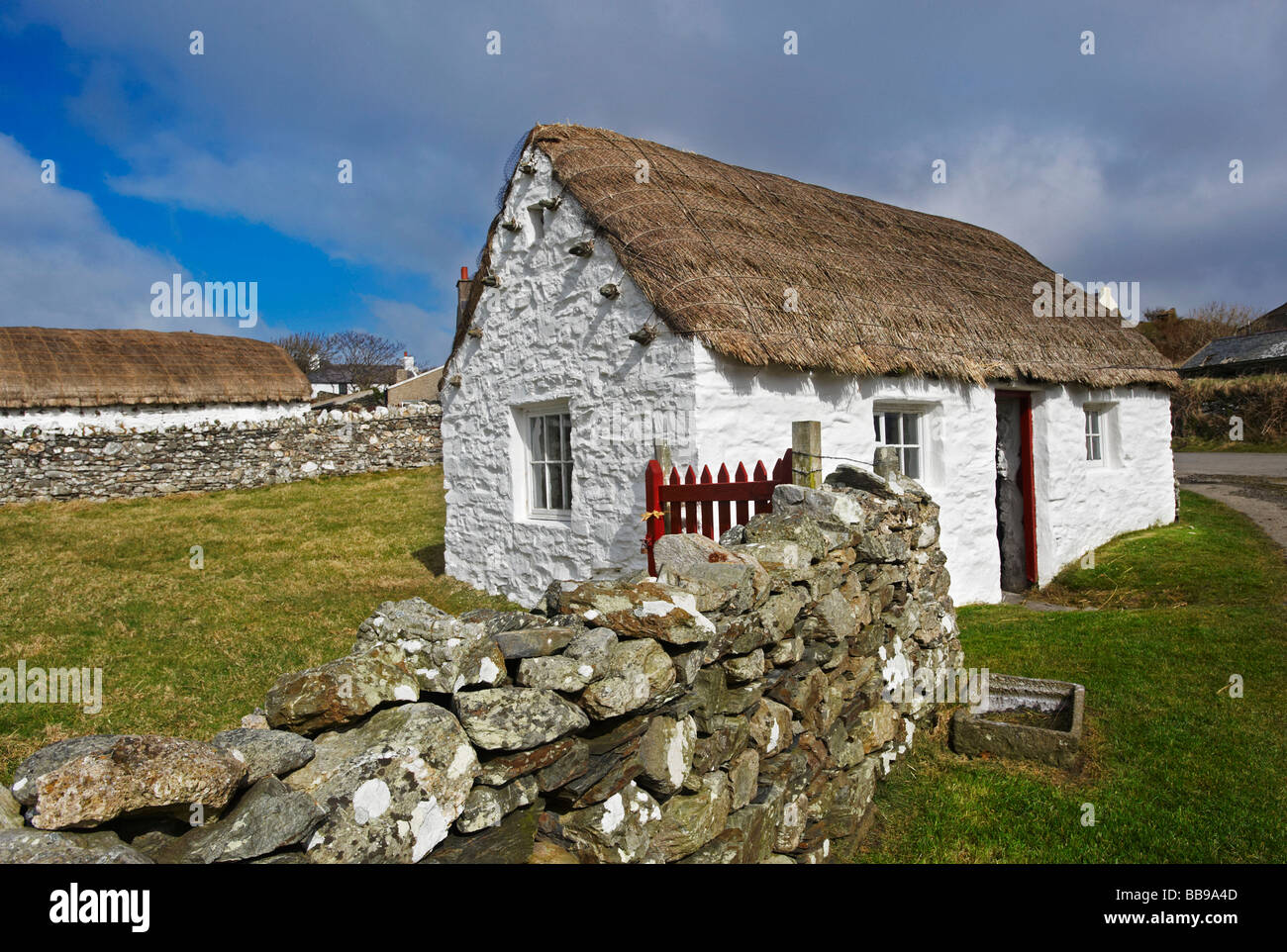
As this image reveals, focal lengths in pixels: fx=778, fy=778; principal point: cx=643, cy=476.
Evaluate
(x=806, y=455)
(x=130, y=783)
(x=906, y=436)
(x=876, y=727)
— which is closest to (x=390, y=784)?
(x=130, y=783)

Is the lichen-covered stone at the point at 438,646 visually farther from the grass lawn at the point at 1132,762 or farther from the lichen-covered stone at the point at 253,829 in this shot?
the grass lawn at the point at 1132,762

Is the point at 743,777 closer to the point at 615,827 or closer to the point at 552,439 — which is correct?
the point at 615,827

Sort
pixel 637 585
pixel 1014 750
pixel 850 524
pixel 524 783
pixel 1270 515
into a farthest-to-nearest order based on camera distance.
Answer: pixel 1270 515 < pixel 1014 750 < pixel 850 524 < pixel 637 585 < pixel 524 783

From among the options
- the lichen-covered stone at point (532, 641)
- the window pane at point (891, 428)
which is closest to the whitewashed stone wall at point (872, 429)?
the window pane at point (891, 428)

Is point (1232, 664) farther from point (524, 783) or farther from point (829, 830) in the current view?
point (524, 783)

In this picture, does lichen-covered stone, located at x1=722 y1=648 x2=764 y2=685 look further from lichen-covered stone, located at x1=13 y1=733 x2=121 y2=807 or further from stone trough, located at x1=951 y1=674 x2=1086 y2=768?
stone trough, located at x1=951 y1=674 x2=1086 y2=768

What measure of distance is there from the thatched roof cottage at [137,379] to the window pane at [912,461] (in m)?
16.9

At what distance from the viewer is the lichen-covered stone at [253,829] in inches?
63.1

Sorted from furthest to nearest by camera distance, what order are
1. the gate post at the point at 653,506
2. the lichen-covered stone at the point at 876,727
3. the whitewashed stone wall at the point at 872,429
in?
the whitewashed stone wall at the point at 872,429, the gate post at the point at 653,506, the lichen-covered stone at the point at 876,727

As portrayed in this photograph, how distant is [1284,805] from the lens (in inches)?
151

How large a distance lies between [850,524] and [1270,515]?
1243 centimetres
